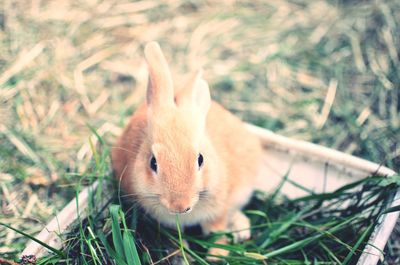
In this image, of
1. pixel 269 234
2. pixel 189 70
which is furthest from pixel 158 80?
pixel 189 70

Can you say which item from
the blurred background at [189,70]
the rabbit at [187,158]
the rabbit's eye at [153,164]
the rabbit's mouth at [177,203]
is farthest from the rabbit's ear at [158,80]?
the blurred background at [189,70]

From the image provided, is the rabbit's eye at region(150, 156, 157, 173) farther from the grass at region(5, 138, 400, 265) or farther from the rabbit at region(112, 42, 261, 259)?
the grass at region(5, 138, 400, 265)

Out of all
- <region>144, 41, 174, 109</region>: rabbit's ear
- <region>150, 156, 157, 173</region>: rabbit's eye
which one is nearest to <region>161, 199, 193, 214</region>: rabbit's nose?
<region>150, 156, 157, 173</region>: rabbit's eye

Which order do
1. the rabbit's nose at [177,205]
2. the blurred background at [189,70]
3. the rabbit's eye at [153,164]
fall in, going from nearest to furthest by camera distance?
the rabbit's nose at [177,205] < the rabbit's eye at [153,164] < the blurred background at [189,70]

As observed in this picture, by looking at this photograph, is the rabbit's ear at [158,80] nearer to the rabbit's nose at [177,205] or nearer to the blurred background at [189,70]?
the rabbit's nose at [177,205]

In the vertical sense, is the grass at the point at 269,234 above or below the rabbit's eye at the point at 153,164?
below

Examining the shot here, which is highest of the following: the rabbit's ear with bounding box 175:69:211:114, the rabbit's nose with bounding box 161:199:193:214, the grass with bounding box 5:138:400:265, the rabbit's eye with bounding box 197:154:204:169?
the rabbit's ear with bounding box 175:69:211:114

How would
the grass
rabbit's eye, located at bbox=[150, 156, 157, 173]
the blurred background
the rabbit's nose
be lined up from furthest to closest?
1. the blurred background
2. the grass
3. rabbit's eye, located at bbox=[150, 156, 157, 173]
4. the rabbit's nose

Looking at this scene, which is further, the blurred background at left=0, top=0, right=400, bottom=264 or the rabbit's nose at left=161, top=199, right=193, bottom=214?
the blurred background at left=0, top=0, right=400, bottom=264
